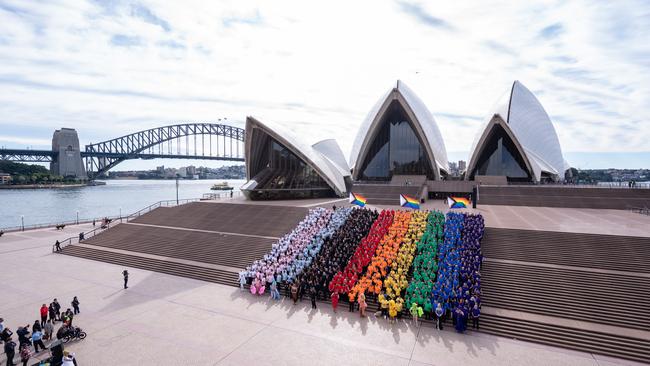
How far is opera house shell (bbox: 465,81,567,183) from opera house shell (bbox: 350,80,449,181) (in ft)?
14.0

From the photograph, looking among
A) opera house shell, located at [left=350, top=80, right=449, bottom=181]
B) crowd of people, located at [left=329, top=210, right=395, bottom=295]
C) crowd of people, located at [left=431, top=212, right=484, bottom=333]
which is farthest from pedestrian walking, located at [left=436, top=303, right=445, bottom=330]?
opera house shell, located at [left=350, top=80, right=449, bottom=181]

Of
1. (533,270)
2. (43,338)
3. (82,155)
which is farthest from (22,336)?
(82,155)

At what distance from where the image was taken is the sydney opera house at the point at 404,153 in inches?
1242

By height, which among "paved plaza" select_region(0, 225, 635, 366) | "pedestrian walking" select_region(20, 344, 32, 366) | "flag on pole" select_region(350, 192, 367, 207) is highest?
"flag on pole" select_region(350, 192, 367, 207)

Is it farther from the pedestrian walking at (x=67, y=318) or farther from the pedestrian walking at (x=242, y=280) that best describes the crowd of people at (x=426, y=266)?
the pedestrian walking at (x=67, y=318)

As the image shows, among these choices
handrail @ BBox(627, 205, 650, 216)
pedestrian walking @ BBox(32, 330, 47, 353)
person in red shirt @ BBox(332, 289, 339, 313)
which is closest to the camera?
pedestrian walking @ BBox(32, 330, 47, 353)

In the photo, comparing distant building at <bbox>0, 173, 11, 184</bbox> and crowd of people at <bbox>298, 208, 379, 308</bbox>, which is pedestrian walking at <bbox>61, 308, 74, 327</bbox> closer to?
crowd of people at <bbox>298, 208, 379, 308</bbox>

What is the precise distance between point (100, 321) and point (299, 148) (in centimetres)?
2124

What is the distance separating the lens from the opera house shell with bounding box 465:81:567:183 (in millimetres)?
35625

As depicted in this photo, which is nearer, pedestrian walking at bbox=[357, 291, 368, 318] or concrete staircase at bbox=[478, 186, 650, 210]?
pedestrian walking at bbox=[357, 291, 368, 318]

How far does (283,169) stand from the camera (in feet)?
106

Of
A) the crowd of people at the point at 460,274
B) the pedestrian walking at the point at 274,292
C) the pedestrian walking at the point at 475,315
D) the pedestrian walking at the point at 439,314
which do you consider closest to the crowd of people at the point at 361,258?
the pedestrian walking at the point at 274,292

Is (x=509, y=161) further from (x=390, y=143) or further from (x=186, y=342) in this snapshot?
(x=186, y=342)

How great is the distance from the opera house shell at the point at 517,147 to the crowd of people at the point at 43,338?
1412 inches
